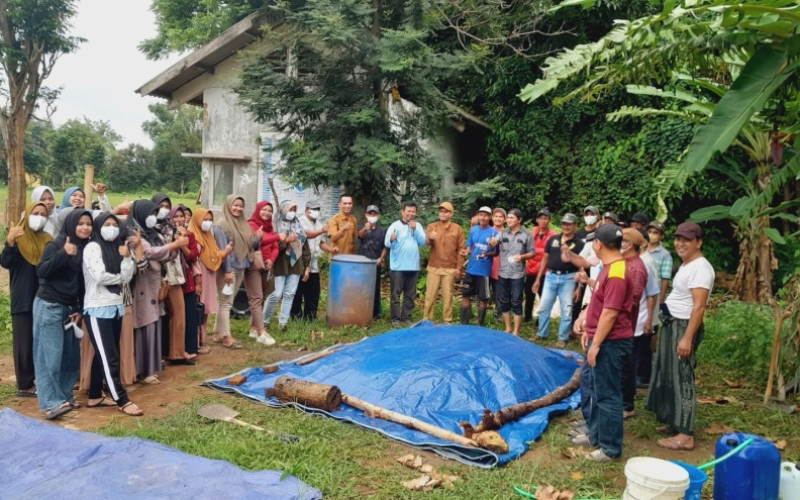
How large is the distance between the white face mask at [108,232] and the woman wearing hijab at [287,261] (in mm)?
2789

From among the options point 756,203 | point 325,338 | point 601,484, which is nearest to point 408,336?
point 325,338

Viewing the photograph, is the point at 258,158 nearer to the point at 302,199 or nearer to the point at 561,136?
the point at 302,199

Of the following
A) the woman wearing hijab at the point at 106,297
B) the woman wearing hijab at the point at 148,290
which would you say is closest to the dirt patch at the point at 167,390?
the woman wearing hijab at the point at 106,297

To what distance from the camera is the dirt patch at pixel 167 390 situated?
4805 mm

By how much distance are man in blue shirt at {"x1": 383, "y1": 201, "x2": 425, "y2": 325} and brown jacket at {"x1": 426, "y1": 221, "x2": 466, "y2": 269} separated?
0.21 m

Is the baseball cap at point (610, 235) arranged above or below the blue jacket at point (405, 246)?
above

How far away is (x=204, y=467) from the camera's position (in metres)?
3.71

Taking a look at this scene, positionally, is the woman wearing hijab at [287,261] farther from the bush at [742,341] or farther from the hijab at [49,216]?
the bush at [742,341]

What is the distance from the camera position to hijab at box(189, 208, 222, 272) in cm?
655

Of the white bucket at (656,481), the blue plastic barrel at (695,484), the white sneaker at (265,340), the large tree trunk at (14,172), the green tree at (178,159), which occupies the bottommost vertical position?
the white sneaker at (265,340)

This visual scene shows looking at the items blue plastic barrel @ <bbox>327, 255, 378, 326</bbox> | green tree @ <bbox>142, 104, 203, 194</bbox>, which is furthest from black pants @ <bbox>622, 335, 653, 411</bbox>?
green tree @ <bbox>142, 104, 203, 194</bbox>

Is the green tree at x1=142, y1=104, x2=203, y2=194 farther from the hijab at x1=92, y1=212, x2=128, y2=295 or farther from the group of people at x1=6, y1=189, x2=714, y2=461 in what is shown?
the hijab at x1=92, y1=212, x2=128, y2=295

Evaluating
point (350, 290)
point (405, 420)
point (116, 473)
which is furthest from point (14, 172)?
point (405, 420)

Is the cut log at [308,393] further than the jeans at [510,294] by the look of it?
No
